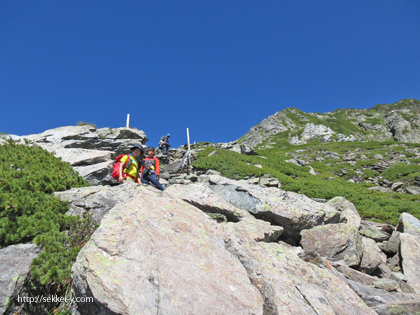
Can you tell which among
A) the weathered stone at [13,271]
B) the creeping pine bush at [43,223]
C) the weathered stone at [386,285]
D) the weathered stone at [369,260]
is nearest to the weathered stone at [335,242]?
the weathered stone at [369,260]

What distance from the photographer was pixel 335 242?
8266 millimetres

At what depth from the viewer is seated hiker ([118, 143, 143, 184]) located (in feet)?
28.2

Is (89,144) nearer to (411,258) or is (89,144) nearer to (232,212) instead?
(232,212)

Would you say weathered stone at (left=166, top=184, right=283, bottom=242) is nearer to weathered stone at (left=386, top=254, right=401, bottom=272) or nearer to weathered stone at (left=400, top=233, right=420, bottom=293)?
weathered stone at (left=400, top=233, right=420, bottom=293)

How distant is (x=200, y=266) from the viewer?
4.61 m

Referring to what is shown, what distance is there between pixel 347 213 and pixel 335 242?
4.59 metres

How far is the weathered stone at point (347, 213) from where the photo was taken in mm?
10836

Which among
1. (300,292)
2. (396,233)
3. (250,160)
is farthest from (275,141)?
(300,292)

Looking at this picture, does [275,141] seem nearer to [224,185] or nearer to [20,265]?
[224,185]

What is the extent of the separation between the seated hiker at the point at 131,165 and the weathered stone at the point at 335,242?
23.3 ft

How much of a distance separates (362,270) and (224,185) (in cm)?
639

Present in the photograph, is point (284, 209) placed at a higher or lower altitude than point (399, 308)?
higher

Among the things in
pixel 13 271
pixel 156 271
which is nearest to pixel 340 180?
pixel 156 271

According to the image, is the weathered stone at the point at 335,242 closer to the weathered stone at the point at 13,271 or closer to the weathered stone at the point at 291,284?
the weathered stone at the point at 291,284
